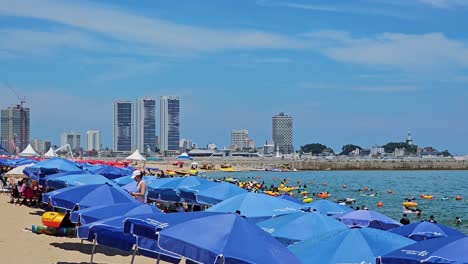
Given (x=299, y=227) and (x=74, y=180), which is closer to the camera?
(x=299, y=227)

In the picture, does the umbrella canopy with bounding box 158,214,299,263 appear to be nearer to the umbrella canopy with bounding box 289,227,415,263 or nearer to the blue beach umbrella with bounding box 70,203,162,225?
the umbrella canopy with bounding box 289,227,415,263

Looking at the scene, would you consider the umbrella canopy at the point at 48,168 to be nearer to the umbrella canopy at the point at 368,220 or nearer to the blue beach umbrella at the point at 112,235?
the umbrella canopy at the point at 368,220

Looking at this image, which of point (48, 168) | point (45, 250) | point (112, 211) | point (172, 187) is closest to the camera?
point (112, 211)

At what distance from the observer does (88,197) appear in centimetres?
1434

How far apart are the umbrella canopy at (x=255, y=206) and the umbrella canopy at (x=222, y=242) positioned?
20.1 ft

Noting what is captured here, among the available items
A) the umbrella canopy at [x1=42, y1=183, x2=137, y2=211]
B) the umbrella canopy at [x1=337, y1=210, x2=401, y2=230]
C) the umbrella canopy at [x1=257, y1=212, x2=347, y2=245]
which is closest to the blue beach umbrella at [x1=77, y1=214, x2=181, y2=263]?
the umbrella canopy at [x1=257, y1=212, x2=347, y2=245]

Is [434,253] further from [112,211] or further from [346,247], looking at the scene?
[112,211]

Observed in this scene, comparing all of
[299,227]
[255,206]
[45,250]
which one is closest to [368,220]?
[255,206]

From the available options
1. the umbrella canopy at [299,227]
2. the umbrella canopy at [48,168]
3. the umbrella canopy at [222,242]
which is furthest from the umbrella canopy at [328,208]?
the umbrella canopy at [48,168]

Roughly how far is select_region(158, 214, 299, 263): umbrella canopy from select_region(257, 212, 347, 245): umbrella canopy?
3.14 m

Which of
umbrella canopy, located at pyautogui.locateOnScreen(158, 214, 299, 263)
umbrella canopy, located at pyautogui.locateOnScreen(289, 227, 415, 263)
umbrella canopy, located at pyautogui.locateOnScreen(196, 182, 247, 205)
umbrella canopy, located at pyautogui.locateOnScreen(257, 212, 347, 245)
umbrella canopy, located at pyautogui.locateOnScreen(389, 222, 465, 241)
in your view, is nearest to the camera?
umbrella canopy, located at pyautogui.locateOnScreen(158, 214, 299, 263)

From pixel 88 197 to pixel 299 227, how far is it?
513 centimetres

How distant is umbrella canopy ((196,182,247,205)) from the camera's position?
739 inches

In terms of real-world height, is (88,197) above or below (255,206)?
above
